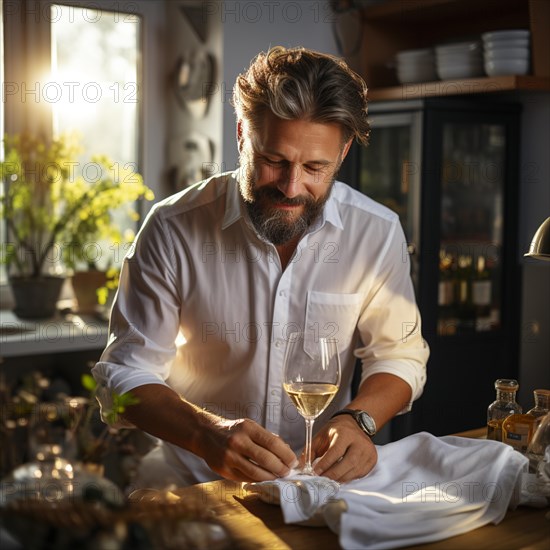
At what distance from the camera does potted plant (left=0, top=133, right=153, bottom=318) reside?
3.31m

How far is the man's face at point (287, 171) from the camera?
5.96ft

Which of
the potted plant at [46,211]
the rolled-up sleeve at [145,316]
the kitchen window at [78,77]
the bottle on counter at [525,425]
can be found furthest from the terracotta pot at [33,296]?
the bottle on counter at [525,425]

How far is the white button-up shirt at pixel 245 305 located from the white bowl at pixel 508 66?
4.83 ft

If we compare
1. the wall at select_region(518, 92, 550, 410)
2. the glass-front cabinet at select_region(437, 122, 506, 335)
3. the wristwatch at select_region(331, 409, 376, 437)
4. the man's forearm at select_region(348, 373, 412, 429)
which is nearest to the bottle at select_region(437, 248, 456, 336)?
the glass-front cabinet at select_region(437, 122, 506, 335)

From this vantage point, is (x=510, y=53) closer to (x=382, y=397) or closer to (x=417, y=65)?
(x=417, y=65)

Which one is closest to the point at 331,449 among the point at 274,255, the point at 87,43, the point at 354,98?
the point at 274,255

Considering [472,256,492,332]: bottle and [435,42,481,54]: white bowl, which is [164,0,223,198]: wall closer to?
[435,42,481,54]: white bowl

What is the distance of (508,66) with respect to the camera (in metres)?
3.27

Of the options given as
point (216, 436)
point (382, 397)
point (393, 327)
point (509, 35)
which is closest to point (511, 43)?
point (509, 35)

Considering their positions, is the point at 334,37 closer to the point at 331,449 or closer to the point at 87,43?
the point at 87,43

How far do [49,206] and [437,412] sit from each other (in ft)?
5.96

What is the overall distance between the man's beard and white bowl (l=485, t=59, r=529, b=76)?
5.21 feet

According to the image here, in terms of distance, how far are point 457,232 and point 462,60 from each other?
73 cm

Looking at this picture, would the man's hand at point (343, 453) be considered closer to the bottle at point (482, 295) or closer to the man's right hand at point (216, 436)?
the man's right hand at point (216, 436)
